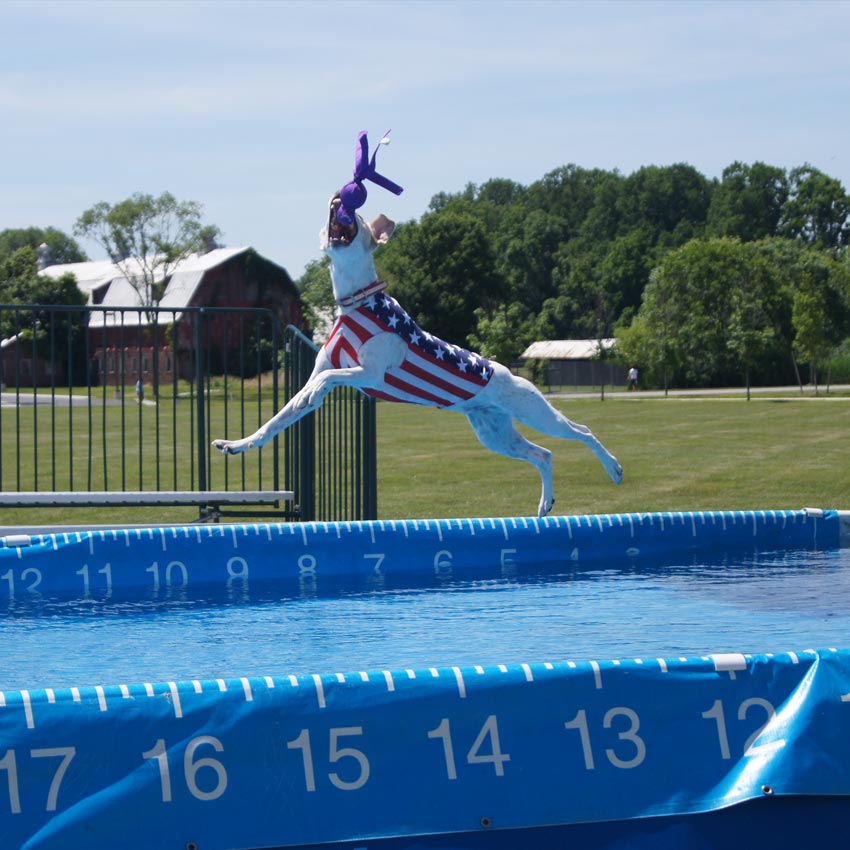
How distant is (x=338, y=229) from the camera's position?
647 centimetres

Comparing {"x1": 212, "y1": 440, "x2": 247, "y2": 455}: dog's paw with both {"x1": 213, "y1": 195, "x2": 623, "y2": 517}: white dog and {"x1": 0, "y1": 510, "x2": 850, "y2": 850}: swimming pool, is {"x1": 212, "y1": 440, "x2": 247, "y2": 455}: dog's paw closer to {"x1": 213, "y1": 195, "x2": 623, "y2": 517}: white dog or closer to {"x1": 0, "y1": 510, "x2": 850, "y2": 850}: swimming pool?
{"x1": 213, "y1": 195, "x2": 623, "y2": 517}: white dog

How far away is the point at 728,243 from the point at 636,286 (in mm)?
36702

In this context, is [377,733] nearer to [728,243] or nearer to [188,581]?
[188,581]

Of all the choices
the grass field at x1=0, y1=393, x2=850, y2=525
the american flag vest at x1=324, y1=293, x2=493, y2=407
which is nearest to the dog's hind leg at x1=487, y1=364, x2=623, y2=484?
the american flag vest at x1=324, y1=293, x2=493, y2=407

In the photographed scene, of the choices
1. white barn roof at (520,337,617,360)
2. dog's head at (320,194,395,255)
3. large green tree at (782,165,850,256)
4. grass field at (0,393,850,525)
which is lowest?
grass field at (0,393,850,525)

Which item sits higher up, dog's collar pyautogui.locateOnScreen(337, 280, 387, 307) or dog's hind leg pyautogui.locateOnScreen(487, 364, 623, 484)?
dog's collar pyautogui.locateOnScreen(337, 280, 387, 307)

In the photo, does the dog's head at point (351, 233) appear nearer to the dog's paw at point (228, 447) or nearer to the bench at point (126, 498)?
the dog's paw at point (228, 447)

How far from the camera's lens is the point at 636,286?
102188mm

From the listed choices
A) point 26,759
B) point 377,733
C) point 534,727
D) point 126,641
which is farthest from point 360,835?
point 126,641

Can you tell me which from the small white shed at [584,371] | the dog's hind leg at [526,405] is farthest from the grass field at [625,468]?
the small white shed at [584,371]

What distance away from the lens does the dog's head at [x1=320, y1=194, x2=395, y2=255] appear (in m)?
6.45

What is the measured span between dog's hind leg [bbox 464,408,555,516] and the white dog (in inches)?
8.9

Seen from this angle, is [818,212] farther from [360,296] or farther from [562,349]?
[360,296]

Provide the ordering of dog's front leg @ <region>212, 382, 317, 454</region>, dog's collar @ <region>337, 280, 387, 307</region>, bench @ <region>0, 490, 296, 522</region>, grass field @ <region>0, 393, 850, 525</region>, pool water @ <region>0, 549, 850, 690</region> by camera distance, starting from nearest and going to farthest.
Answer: pool water @ <region>0, 549, 850, 690</region> < dog's front leg @ <region>212, 382, 317, 454</region> < dog's collar @ <region>337, 280, 387, 307</region> < bench @ <region>0, 490, 296, 522</region> < grass field @ <region>0, 393, 850, 525</region>
